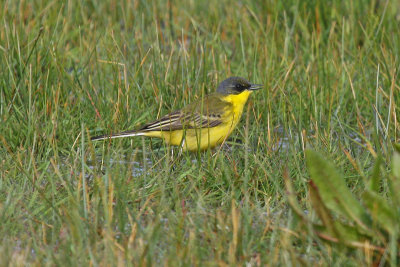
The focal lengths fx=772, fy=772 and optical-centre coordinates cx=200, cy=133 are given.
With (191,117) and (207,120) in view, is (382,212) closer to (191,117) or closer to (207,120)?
(191,117)

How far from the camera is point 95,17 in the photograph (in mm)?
8797

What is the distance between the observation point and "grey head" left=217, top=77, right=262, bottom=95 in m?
6.49

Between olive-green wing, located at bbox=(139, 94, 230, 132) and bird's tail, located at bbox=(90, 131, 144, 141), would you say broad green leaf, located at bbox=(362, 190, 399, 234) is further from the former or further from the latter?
bird's tail, located at bbox=(90, 131, 144, 141)

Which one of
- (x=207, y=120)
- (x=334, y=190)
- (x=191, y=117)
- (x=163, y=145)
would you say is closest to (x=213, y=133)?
(x=207, y=120)

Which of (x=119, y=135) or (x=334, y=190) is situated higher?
(x=334, y=190)

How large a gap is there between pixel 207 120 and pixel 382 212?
292 centimetres

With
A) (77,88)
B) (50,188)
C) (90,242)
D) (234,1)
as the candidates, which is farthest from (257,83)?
(90,242)

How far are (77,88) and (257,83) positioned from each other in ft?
5.51

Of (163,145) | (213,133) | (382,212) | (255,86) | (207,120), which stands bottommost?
(163,145)

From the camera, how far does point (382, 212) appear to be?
348 cm

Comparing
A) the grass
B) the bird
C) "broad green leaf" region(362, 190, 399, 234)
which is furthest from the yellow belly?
"broad green leaf" region(362, 190, 399, 234)

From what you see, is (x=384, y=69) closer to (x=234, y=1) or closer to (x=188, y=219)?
(x=234, y=1)

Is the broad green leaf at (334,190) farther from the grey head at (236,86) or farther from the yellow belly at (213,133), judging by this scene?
the grey head at (236,86)

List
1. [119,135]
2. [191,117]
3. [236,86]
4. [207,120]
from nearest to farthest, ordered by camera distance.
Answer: [119,135], [191,117], [207,120], [236,86]
